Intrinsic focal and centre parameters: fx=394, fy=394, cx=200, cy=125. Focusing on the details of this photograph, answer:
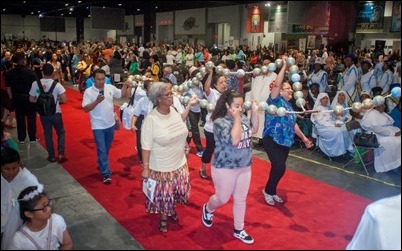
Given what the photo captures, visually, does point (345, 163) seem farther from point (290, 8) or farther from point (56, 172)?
point (290, 8)

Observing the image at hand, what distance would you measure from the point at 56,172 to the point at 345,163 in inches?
181

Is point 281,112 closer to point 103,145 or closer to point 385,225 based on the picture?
point 385,225

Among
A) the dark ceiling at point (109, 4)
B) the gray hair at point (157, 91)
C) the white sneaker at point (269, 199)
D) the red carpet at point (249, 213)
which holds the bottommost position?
the red carpet at point (249, 213)

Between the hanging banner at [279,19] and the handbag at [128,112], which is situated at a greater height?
the hanging banner at [279,19]

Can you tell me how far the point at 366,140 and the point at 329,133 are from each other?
0.73 meters

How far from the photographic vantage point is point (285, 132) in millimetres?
4500

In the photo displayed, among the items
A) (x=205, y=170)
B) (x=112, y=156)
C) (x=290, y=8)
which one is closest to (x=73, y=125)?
(x=112, y=156)

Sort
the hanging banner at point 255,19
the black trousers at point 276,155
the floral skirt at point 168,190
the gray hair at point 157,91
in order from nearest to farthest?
the gray hair at point 157,91, the floral skirt at point 168,190, the black trousers at point 276,155, the hanging banner at point 255,19

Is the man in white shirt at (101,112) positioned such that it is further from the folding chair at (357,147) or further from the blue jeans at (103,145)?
the folding chair at (357,147)

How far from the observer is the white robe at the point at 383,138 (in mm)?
5914

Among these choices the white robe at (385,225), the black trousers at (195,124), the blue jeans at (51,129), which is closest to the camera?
the white robe at (385,225)

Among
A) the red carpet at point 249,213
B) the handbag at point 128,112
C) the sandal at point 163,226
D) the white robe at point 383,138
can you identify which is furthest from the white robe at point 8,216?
the white robe at point 383,138

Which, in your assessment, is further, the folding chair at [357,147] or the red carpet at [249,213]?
the folding chair at [357,147]

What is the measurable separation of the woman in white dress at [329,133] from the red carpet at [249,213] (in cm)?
110
